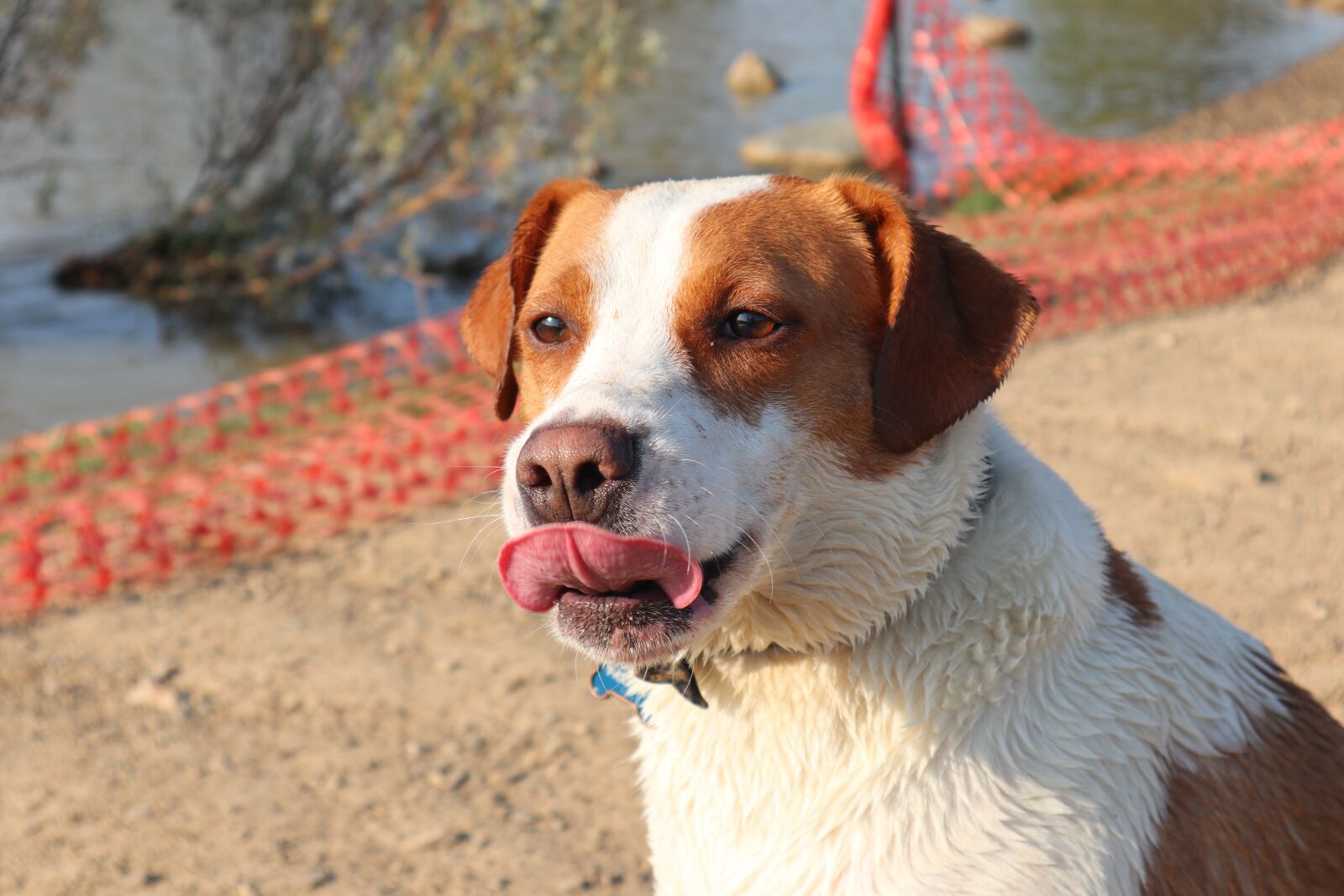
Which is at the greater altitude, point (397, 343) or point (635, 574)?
point (635, 574)

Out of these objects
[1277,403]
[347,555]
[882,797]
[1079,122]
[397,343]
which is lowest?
[1079,122]

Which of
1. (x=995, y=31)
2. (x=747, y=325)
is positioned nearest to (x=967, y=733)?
(x=747, y=325)

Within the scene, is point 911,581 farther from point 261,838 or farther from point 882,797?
point 261,838

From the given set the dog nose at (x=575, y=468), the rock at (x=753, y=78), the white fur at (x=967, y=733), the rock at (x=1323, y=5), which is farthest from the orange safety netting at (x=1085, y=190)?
the rock at (x=1323, y=5)

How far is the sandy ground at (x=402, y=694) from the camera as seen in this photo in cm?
391

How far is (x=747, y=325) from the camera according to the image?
8.77 ft

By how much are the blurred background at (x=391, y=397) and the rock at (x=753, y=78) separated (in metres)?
1.97

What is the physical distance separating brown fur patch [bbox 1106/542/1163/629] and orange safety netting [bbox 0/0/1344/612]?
4.35 ft

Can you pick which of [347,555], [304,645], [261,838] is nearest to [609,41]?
[347,555]

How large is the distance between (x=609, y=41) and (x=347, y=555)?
18.0 ft

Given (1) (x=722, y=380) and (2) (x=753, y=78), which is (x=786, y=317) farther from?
(2) (x=753, y=78)

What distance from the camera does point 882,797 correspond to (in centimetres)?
248

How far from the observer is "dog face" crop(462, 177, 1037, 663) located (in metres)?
2.33

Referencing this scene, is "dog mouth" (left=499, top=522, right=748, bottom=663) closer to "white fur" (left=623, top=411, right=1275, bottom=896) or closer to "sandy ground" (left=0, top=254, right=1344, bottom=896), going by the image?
"white fur" (left=623, top=411, right=1275, bottom=896)
